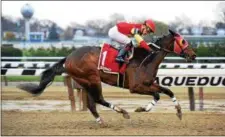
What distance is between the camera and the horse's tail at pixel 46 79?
934 cm

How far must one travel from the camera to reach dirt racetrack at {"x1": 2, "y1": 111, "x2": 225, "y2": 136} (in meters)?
7.79

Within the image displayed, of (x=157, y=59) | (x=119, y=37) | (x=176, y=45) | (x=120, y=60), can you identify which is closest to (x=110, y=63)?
(x=120, y=60)

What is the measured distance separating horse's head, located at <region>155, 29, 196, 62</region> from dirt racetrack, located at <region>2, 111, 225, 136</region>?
113 centimetres

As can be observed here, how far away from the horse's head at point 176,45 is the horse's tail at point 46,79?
1748mm

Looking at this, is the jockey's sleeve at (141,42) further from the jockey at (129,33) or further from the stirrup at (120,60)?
the stirrup at (120,60)

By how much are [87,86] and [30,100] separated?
5.68 metres

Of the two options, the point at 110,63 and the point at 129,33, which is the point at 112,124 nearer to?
the point at 110,63

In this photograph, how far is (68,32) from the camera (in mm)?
75438

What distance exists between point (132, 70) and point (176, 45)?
34.2 inches

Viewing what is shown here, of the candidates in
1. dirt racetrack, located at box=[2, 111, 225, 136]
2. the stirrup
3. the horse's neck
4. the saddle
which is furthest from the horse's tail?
the horse's neck

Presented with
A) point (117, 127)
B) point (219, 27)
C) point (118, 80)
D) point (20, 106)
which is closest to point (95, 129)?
point (117, 127)

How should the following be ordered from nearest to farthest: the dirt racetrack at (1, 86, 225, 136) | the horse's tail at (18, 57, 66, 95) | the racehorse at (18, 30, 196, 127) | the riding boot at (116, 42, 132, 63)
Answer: the dirt racetrack at (1, 86, 225, 136) < the racehorse at (18, 30, 196, 127) < the riding boot at (116, 42, 132, 63) < the horse's tail at (18, 57, 66, 95)

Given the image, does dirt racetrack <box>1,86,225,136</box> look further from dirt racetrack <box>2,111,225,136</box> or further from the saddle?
the saddle

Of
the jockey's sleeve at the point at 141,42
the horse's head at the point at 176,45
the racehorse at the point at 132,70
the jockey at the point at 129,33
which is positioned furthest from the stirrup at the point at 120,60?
the horse's head at the point at 176,45
